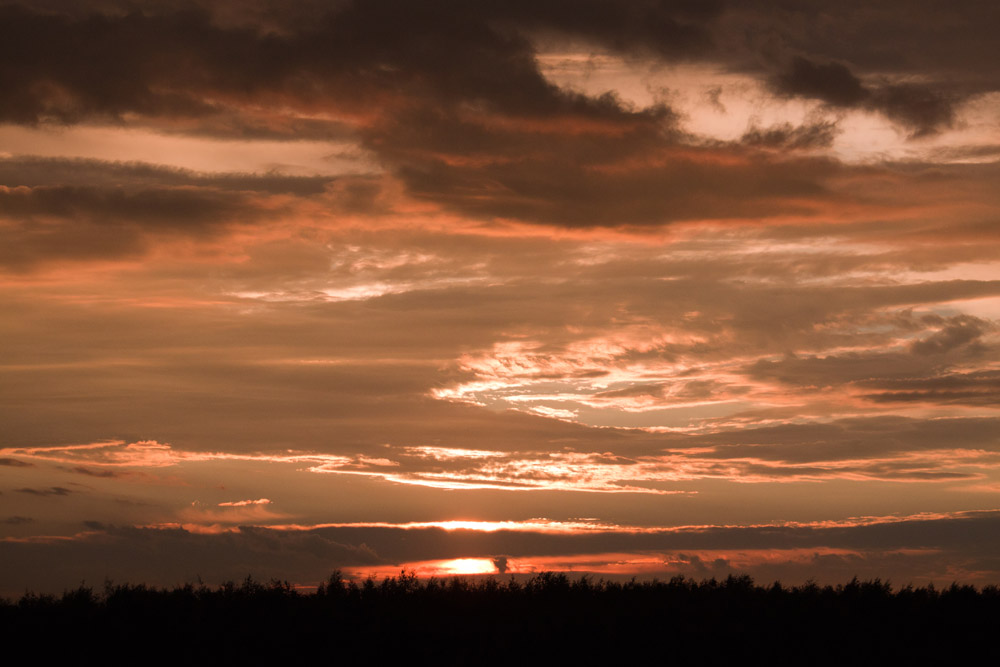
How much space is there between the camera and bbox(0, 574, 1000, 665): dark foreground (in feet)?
72.0

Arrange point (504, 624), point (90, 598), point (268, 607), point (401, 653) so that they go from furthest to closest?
1. point (90, 598)
2. point (268, 607)
3. point (504, 624)
4. point (401, 653)

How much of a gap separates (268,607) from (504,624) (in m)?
A: 6.66

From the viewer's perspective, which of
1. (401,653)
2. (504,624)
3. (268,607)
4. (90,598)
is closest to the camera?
(401,653)

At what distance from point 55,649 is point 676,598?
1667cm

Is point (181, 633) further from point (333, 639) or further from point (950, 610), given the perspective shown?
point (950, 610)

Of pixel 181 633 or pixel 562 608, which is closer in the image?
pixel 181 633

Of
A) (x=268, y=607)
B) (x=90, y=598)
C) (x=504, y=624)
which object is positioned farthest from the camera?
(x=90, y=598)

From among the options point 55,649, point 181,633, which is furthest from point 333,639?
point 55,649

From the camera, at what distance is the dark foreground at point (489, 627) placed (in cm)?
2194

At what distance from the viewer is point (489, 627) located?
23797 millimetres

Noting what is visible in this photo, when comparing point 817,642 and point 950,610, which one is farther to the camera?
point 950,610

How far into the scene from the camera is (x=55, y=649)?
22.2 m

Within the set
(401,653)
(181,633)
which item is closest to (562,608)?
(401,653)

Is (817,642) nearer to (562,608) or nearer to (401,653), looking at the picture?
(562,608)
